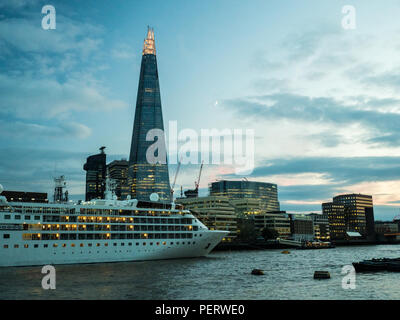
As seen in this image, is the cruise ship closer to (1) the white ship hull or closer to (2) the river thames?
(1) the white ship hull

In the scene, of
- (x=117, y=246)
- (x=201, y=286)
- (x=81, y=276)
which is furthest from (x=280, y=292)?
(x=117, y=246)

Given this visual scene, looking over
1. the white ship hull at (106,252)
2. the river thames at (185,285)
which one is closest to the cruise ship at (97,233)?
the white ship hull at (106,252)

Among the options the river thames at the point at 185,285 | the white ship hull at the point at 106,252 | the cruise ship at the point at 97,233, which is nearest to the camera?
the river thames at the point at 185,285

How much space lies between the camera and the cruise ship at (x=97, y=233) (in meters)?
66.1

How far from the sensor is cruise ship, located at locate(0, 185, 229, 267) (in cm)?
6606

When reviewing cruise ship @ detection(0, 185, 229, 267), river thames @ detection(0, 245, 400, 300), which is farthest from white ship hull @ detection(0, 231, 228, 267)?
river thames @ detection(0, 245, 400, 300)

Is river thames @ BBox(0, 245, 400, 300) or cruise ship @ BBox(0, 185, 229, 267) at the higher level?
cruise ship @ BBox(0, 185, 229, 267)

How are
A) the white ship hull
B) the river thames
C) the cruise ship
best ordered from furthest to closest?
the cruise ship → the white ship hull → the river thames

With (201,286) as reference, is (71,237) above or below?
above

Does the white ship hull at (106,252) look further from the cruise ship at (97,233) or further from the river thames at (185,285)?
the river thames at (185,285)

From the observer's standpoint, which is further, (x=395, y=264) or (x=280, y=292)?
(x=395, y=264)

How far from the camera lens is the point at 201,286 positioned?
45344mm
